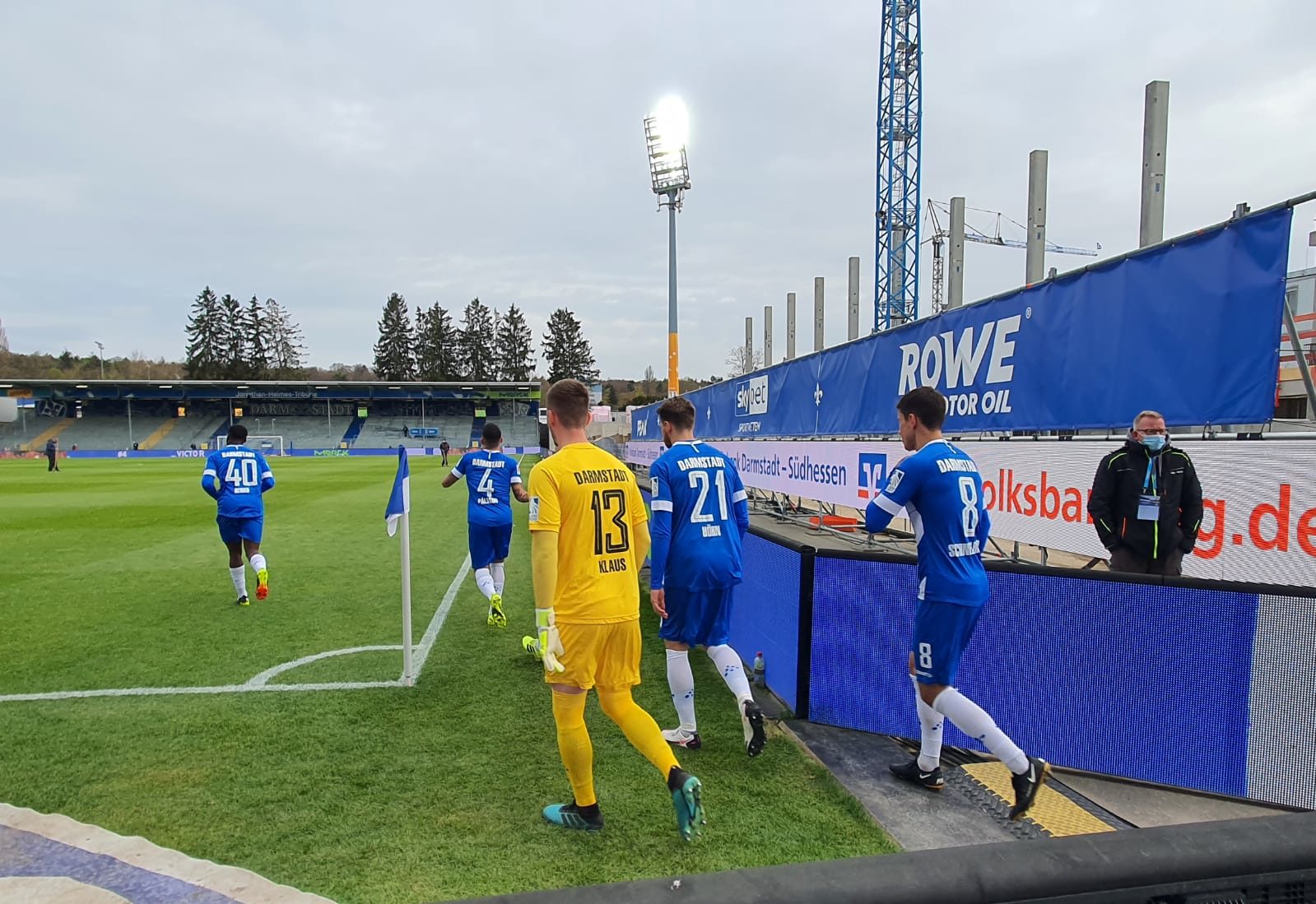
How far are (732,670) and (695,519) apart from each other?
36.0 inches

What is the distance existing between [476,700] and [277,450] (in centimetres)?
6747

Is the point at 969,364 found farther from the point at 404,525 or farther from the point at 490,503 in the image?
the point at 404,525

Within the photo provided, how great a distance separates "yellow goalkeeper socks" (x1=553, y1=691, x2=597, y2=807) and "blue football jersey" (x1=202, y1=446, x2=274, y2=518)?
225 inches

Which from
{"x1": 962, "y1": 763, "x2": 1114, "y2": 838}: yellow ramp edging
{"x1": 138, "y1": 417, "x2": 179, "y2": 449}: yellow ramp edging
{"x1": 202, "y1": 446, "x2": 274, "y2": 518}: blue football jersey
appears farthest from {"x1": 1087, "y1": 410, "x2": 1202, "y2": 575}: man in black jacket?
{"x1": 138, "y1": 417, "x2": 179, "y2": 449}: yellow ramp edging

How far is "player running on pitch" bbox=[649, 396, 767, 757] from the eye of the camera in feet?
12.7

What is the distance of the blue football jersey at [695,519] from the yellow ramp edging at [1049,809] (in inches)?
64.0

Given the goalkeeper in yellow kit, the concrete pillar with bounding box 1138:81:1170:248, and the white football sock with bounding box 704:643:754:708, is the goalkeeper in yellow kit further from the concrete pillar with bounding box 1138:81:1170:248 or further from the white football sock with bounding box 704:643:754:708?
the concrete pillar with bounding box 1138:81:1170:248

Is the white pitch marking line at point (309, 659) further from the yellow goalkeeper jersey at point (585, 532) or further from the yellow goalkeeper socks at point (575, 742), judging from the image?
the yellow goalkeeper jersey at point (585, 532)

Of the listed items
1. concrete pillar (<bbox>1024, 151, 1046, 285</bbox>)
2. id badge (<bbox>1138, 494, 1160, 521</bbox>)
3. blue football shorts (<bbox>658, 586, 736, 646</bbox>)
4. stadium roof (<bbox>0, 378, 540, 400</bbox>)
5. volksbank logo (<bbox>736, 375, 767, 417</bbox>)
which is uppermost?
concrete pillar (<bbox>1024, 151, 1046, 285</bbox>)

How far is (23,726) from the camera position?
4289 millimetres

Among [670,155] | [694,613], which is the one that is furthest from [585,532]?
[670,155]

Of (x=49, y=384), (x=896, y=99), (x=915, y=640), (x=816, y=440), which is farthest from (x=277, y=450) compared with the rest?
(x=915, y=640)

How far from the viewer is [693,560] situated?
3887 mm

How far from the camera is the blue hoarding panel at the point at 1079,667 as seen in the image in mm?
3141
